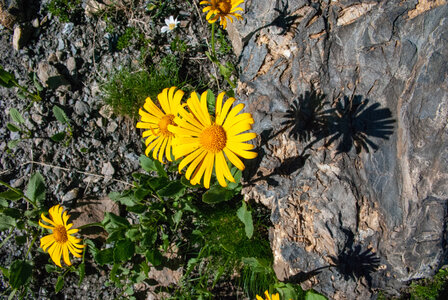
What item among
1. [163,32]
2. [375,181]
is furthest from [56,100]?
[375,181]

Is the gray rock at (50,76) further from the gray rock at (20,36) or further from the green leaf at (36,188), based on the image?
the green leaf at (36,188)

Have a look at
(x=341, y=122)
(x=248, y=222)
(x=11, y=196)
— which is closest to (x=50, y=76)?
(x=11, y=196)

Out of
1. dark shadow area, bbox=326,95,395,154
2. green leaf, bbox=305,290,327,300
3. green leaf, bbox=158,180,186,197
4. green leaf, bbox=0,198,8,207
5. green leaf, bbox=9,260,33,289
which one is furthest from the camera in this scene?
green leaf, bbox=0,198,8,207

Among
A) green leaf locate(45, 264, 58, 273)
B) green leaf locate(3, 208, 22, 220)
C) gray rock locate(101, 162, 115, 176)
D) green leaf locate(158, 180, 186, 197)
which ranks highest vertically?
gray rock locate(101, 162, 115, 176)

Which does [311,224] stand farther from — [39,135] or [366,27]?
[39,135]

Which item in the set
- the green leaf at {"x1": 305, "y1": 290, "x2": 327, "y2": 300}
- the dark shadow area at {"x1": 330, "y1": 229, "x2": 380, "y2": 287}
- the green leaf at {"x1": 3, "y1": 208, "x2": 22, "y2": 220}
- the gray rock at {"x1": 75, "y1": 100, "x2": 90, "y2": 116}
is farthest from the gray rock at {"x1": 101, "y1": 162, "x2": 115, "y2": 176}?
the dark shadow area at {"x1": 330, "y1": 229, "x2": 380, "y2": 287}

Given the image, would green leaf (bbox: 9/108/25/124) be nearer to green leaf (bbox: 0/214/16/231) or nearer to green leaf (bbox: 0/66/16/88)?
green leaf (bbox: 0/66/16/88)
